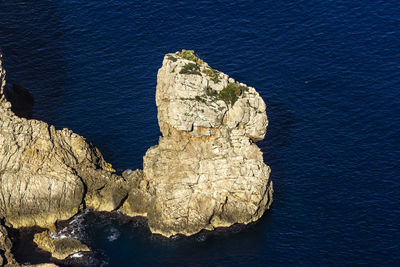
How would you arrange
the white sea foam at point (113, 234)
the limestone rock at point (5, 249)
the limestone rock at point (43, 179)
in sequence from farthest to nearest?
the limestone rock at point (43, 179), the white sea foam at point (113, 234), the limestone rock at point (5, 249)

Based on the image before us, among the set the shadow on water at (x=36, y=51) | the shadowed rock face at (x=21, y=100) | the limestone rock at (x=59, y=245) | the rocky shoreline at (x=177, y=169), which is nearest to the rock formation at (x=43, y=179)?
the rocky shoreline at (x=177, y=169)

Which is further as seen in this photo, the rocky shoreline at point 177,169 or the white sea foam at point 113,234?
the white sea foam at point 113,234

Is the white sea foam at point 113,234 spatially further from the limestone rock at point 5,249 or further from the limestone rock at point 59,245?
the limestone rock at point 5,249

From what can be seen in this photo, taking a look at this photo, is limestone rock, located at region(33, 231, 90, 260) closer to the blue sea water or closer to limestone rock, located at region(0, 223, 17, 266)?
the blue sea water

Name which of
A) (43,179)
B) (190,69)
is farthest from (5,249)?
(190,69)

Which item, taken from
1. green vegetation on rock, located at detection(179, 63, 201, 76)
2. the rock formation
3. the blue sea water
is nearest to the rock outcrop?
green vegetation on rock, located at detection(179, 63, 201, 76)

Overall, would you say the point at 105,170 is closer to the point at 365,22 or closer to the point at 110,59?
the point at 110,59

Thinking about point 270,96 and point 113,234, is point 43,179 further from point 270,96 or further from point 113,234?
point 270,96
